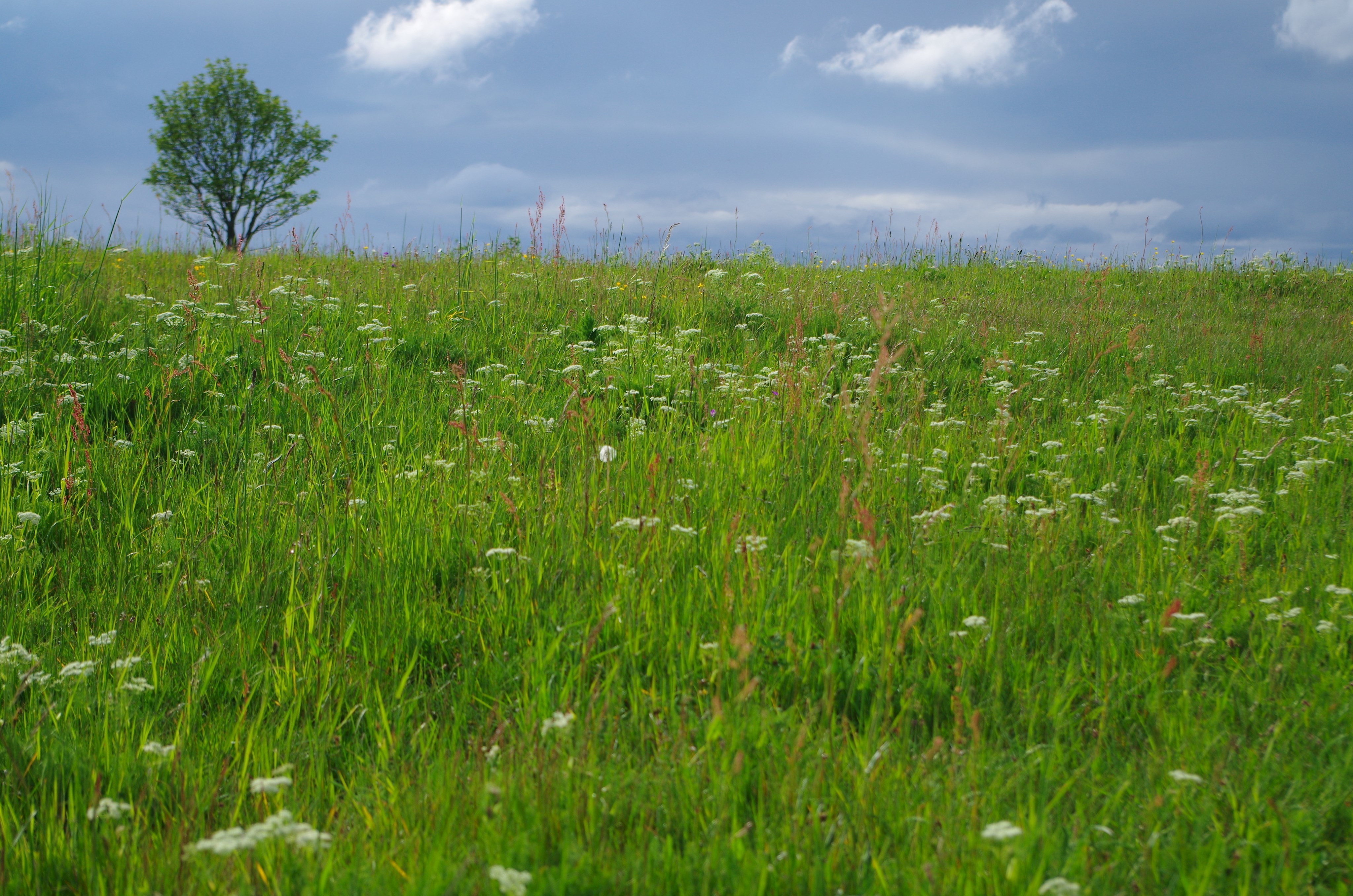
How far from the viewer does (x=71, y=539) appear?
3.32 meters

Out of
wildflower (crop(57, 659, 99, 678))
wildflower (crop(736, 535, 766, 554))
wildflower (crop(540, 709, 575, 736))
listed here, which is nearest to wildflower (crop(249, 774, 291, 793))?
wildflower (crop(540, 709, 575, 736))

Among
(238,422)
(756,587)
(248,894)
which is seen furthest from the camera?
(238,422)

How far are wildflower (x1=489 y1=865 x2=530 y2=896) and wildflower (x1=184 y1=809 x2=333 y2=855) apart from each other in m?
0.34

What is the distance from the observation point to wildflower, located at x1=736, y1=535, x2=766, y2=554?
2.51 metres

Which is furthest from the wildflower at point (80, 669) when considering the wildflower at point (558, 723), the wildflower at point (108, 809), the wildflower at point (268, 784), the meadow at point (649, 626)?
the wildflower at point (558, 723)

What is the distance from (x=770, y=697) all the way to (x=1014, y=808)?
0.63 metres

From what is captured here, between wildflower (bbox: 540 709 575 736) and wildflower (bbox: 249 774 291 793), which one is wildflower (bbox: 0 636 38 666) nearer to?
wildflower (bbox: 249 774 291 793)

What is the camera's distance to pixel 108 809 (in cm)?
168

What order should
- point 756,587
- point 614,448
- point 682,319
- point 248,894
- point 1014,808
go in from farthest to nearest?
1. point 682,319
2. point 614,448
3. point 756,587
4. point 1014,808
5. point 248,894

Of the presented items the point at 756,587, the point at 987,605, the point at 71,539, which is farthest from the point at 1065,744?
the point at 71,539

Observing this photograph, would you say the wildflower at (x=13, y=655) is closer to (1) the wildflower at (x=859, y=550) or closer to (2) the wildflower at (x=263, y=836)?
(2) the wildflower at (x=263, y=836)

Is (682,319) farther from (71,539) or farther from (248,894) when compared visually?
(248,894)

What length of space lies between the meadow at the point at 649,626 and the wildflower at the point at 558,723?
2 centimetres

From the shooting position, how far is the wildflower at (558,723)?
1752mm
